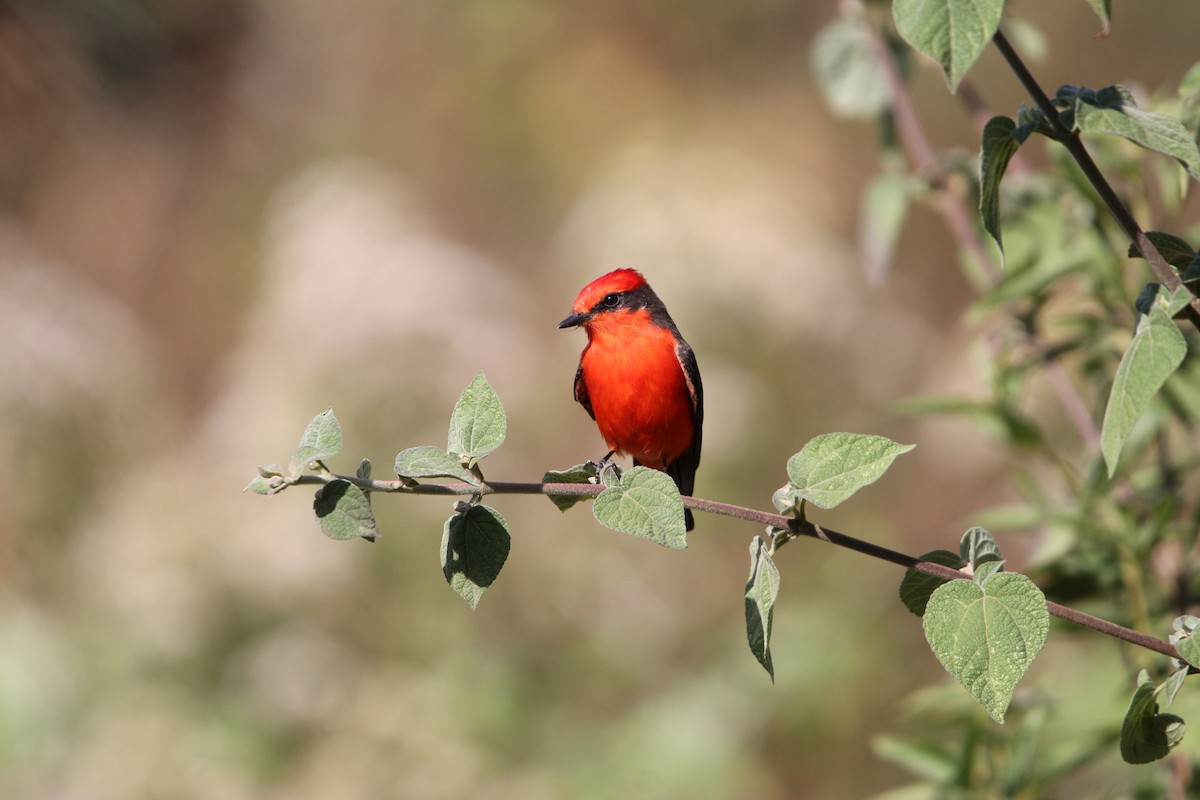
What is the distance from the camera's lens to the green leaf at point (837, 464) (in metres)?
1.33

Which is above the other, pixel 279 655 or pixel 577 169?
pixel 577 169

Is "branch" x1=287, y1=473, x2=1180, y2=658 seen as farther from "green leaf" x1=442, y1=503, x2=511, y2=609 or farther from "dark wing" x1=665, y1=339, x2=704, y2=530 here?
"dark wing" x1=665, y1=339, x2=704, y2=530

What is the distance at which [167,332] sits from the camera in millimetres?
8641

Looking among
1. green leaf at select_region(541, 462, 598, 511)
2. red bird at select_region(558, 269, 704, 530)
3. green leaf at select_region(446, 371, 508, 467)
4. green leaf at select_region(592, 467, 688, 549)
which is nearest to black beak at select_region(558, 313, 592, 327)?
red bird at select_region(558, 269, 704, 530)

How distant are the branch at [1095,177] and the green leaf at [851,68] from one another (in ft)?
5.04

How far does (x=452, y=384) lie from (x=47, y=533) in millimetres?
1934

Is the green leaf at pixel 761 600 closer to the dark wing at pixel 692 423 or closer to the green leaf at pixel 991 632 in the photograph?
the green leaf at pixel 991 632

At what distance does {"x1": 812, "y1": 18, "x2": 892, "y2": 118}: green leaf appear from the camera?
110 inches

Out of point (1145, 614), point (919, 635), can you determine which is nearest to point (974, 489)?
point (919, 635)

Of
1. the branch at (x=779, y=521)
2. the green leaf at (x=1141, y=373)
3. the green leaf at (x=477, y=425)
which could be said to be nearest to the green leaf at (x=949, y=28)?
the green leaf at (x=1141, y=373)

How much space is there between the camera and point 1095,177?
1286 millimetres

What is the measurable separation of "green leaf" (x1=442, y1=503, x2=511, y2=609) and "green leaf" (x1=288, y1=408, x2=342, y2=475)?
0.55 feet

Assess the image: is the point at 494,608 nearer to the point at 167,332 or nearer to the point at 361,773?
the point at 361,773

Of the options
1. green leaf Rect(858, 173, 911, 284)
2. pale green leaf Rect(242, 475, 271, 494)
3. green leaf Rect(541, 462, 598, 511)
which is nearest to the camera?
pale green leaf Rect(242, 475, 271, 494)
